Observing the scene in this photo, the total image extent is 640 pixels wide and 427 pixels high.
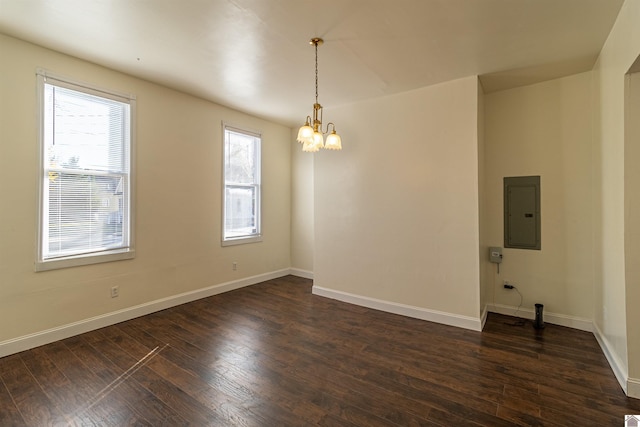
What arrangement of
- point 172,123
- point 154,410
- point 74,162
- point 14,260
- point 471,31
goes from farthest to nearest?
point 172,123 → point 74,162 → point 14,260 → point 471,31 → point 154,410

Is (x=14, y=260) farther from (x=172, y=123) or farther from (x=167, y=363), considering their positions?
(x=172, y=123)

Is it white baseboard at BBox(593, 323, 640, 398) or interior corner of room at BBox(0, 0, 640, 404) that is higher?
interior corner of room at BBox(0, 0, 640, 404)

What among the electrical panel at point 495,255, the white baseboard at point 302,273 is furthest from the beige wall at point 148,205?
the electrical panel at point 495,255

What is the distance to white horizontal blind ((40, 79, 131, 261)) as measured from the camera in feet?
9.68

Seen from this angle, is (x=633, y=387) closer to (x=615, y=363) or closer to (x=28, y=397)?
(x=615, y=363)

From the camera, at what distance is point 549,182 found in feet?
11.6

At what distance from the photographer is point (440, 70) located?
3232 millimetres

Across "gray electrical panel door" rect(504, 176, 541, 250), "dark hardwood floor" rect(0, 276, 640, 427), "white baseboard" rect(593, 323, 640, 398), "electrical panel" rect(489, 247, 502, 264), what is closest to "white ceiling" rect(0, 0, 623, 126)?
"gray electrical panel door" rect(504, 176, 541, 250)

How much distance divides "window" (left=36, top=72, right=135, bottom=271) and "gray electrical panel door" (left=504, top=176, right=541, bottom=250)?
4.77 m

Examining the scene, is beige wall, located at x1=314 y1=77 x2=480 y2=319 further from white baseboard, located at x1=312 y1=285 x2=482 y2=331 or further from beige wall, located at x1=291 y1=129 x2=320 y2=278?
beige wall, located at x1=291 y1=129 x2=320 y2=278

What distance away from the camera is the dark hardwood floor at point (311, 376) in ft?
6.43

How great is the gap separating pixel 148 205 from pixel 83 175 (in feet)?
2.46

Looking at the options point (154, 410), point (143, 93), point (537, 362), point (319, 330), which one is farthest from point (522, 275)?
point (143, 93)

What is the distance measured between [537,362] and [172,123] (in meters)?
4.95
